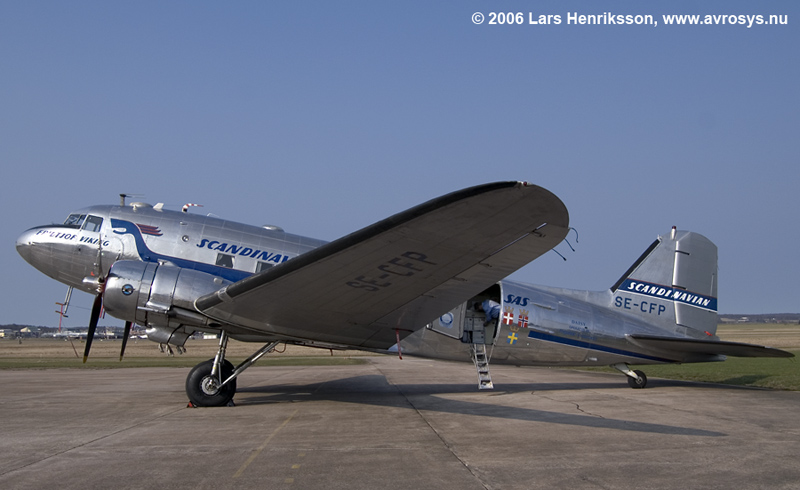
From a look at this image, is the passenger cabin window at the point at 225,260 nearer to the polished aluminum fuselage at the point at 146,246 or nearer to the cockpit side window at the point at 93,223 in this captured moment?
the polished aluminum fuselage at the point at 146,246

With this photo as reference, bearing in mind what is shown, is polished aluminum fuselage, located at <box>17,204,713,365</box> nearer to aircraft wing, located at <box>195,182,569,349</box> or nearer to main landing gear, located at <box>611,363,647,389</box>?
main landing gear, located at <box>611,363,647,389</box>

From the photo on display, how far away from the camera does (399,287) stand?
8383 mm

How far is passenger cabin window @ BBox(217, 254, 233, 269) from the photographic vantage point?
11.5 meters

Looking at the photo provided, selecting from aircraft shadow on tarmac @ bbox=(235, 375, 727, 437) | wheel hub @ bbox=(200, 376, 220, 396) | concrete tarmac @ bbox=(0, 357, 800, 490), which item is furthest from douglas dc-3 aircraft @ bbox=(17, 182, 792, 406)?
concrete tarmac @ bbox=(0, 357, 800, 490)

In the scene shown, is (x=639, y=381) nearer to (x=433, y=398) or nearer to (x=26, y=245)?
(x=433, y=398)

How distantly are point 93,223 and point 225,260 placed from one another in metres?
2.99

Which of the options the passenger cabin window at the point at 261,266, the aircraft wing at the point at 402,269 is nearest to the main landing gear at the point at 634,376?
the aircraft wing at the point at 402,269

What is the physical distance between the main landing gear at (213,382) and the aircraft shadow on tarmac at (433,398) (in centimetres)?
87

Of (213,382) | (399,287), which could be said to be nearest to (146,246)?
(213,382)

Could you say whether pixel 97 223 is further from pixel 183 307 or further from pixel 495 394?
pixel 495 394

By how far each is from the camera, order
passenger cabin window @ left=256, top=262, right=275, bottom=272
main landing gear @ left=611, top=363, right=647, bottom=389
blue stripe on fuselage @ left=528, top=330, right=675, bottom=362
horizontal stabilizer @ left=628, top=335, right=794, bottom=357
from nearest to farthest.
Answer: passenger cabin window @ left=256, top=262, right=275, bottom=272, horizontal stabilizer @ left=628, top=335, right=794, bottom=357, blue stripe on fuselage @ left=528, top=330, right=675, bottom=362, main landing gear @ left=611, top=363, right=647, bottom=389

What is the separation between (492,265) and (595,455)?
266 centimetres

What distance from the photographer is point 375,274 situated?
7848 mm

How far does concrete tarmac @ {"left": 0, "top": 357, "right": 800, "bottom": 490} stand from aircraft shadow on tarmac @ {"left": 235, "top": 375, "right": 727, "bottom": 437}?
0.17 ft
